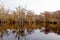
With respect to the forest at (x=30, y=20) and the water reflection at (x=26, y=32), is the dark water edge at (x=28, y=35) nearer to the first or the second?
the water reflection at (x=26, y=32)

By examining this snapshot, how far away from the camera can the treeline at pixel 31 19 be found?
3.32 meters

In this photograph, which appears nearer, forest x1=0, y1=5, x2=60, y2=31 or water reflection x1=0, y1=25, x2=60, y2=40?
water reflection x1=0, y1=25, x2=60, y2=40

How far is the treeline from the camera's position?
131 inches

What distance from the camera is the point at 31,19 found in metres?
3.38

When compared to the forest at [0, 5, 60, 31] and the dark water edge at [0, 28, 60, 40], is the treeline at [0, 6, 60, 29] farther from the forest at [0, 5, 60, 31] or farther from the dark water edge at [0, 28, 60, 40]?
the dark water edge at [0, 28, 60, 40]

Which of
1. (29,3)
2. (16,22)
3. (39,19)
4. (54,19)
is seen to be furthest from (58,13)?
(16,22)

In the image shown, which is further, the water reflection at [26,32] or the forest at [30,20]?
the forest at [30,20]

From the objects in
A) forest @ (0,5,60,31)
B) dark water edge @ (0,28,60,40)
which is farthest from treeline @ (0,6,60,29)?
dark water edge @ (0,28,60,40)

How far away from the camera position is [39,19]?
337cm

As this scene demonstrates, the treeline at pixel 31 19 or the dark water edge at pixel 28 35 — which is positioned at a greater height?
the treeline at pixel 31 19

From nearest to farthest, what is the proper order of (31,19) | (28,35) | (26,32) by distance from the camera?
1. (28,35)
2. (26,32)
3. (31,19)

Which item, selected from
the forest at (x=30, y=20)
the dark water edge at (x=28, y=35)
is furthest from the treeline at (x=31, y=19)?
the dark water edge at (x=28, y=35)

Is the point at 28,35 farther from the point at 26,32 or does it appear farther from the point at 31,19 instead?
the point at 31,19

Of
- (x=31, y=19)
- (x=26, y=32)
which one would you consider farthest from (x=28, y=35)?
(x=31, y=19)
